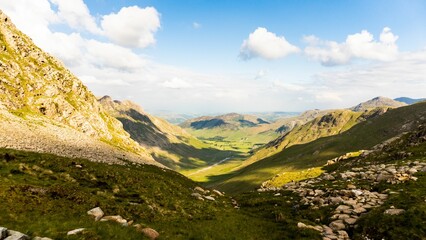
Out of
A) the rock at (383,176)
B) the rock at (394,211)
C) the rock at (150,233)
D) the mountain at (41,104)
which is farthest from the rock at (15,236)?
the mountain at (41,104)

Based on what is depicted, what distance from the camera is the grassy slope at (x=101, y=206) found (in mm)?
21891

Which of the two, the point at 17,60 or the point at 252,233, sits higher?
the point at 17,60

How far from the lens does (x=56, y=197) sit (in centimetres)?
2742

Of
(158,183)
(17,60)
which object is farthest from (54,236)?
(17,60)

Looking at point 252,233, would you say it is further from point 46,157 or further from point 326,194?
point 46,157

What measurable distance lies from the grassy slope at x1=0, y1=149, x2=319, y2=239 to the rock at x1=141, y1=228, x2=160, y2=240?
1.58ft

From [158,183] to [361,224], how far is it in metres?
27.9

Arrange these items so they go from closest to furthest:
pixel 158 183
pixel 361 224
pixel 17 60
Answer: pixel 361 224 → pixel 158 183 → pixel 17 60

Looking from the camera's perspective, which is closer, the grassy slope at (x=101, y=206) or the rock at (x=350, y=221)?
the grassy slope at (x=101, y=206)

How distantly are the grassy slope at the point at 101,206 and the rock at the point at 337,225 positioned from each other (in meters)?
2.79

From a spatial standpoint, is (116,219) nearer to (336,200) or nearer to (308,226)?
(308,226)

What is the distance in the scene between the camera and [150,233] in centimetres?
2302

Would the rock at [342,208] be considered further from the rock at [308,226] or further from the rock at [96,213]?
the rock at [96,213]

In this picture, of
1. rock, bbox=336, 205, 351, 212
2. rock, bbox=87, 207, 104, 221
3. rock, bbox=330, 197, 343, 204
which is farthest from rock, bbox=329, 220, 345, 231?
rock, bbox=87, 207, 104, 221
